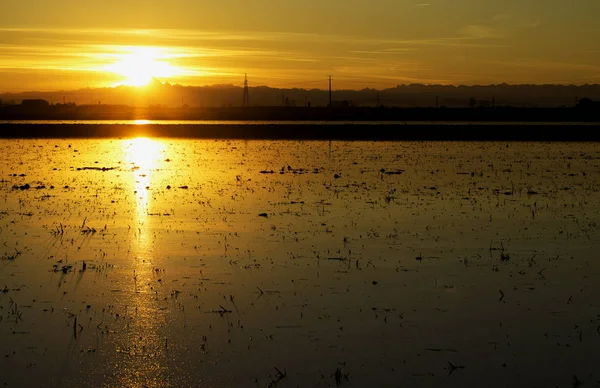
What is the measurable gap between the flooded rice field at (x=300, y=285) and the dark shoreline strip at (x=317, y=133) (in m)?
34.1

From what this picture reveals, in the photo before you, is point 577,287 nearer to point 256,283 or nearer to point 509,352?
point 509,352

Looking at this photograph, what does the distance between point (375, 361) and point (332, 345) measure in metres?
0.68

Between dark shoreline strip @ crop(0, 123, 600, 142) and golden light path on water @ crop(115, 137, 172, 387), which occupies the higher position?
dark shoreline strip @ crop(0, 123, 600, 142)

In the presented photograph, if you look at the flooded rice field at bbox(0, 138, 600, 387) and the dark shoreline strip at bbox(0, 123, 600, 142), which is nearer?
the flooded rice field at bbox(0, 138, 600, 387)

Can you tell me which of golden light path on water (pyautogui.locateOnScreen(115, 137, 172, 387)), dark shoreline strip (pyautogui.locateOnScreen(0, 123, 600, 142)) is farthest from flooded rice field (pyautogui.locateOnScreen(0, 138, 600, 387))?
dark shoreline strip (pyautogui.locateOnScreen(0, 123, 600, 142))

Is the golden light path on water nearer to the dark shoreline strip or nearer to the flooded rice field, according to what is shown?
the flooded rice field

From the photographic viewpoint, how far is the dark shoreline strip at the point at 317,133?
5919cm

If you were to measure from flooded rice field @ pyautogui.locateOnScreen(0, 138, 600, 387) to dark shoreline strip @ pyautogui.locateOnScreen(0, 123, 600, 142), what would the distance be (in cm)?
3412

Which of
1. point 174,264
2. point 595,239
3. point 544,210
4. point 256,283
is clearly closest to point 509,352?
point 256,283

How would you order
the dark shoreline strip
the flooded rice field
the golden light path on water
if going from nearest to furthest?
1. the golden light path on water
2. the flooded rice field
3. the dark shoreline strip

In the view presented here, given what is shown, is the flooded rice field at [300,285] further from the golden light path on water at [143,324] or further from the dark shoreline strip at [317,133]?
the dark shoreline strip at [317,133]

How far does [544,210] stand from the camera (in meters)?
19.9

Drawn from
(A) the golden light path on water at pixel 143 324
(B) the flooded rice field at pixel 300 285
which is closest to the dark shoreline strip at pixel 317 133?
(B) the flooded rice field at pixel 300 285

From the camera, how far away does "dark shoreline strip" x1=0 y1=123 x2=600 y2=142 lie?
59.2 m
